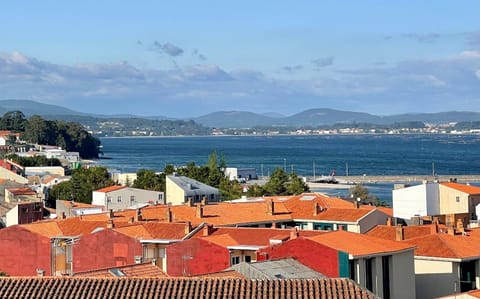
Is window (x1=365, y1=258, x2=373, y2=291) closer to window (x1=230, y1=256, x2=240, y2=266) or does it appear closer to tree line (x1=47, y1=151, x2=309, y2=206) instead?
window (x1=230, y1=256, x2=240, y2=266)

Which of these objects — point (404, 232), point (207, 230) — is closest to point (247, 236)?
point (207, 230)

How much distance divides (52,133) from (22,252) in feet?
398

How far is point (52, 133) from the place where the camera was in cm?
15200

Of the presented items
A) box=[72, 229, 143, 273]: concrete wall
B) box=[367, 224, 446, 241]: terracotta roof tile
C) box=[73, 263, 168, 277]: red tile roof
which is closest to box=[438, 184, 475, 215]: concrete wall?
box=[367, 224, 446, 241]: terracotta roof tile

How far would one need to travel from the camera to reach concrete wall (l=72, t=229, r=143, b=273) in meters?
29.1

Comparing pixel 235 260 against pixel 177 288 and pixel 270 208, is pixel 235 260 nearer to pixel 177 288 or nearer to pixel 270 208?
pixel 270 208

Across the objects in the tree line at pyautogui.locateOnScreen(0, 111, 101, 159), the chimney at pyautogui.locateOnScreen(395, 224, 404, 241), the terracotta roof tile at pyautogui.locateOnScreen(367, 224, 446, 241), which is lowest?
the terracotta roof tile at pyautogui.locateOnScreen(367, 224, 446, 241)

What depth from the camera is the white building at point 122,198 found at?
54562mm

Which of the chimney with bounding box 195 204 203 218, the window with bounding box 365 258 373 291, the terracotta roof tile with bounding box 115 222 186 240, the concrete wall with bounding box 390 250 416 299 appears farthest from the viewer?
the chimney with bounding box 195 204 203 218

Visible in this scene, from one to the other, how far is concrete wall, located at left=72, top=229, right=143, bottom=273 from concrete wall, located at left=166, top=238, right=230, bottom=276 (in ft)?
8.88

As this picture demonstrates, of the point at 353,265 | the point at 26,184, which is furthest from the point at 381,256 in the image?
the point at 26,184

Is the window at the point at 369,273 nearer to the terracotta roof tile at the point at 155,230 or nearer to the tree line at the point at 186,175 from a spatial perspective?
the terracotta roof tile at the point at 155,230

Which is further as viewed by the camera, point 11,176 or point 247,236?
point 11,176

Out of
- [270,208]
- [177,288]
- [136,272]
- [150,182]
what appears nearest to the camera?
[177,288]
